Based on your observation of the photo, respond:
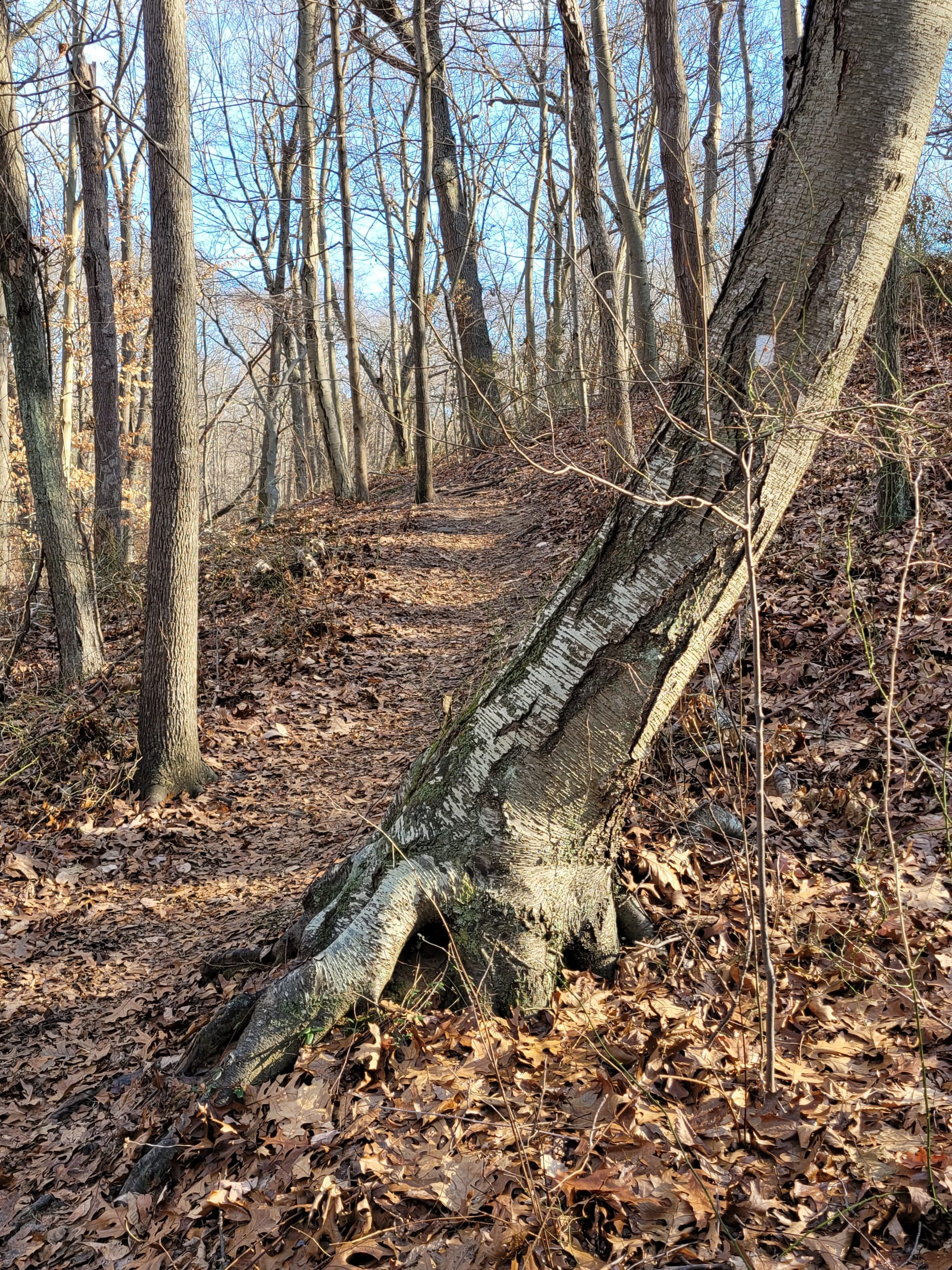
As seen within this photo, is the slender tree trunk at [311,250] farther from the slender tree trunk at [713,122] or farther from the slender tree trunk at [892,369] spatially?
the slender tree trunk at [892,369]

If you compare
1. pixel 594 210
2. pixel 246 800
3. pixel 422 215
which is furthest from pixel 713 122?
pixel 246 800

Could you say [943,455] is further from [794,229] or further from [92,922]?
[92,922]

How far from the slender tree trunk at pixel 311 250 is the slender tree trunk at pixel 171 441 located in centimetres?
583

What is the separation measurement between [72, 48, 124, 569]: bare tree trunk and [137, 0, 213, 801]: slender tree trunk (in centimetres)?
524

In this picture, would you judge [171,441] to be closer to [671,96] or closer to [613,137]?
[613,137]

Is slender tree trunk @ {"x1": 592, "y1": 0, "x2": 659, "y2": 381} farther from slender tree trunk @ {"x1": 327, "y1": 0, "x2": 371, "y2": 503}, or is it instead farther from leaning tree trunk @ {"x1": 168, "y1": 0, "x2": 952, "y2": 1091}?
leaning tree trunk @ {"x1": 168, "y1": 0, "x2": 952, "y2": 1091}

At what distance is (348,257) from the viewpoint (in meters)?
11.7

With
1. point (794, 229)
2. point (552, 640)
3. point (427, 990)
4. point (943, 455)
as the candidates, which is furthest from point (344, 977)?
point (794, 229)

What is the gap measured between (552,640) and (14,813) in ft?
16.3

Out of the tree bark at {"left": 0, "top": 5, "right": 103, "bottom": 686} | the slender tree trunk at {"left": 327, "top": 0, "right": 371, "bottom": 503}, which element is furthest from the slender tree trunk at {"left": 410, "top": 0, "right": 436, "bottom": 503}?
the tree bark at {"left": 0, "top": 5, "right": 103, "bottom": 686}

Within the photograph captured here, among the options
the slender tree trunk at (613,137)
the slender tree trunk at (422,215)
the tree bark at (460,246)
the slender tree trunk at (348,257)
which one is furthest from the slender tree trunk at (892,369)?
the tree bark at (460,246)

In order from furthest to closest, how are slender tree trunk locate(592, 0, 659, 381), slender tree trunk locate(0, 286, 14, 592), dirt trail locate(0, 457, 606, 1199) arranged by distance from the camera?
1. slender tree trunk locate(0, 286, 14, 592)
2. slender tree trunk locate(592, 0, 659, 381)
3. dirt trail locate(0, 457, 606, 1199)

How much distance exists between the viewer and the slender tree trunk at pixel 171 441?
17.4ft

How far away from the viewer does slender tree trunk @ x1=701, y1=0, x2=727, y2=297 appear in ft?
44.9
